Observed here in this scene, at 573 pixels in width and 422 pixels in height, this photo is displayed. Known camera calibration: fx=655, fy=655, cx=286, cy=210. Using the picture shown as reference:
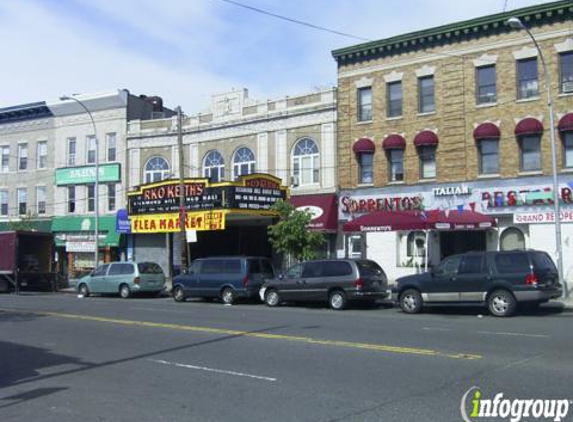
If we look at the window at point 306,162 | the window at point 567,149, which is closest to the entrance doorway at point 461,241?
the window at point 567,149

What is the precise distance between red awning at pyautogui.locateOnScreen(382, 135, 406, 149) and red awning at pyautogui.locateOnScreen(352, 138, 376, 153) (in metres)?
0.76

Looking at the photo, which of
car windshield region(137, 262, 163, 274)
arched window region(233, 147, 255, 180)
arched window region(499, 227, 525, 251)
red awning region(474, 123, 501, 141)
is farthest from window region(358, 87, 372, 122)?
car windshield region(137, 262, 163, 274)

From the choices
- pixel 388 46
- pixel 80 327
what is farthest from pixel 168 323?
pixel 388 46

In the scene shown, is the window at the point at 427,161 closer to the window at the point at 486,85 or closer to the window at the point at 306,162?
the window at the point at 486,85

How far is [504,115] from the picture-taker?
2680cm

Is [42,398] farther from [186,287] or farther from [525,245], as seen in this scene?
[525,245]

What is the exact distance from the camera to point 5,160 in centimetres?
4481

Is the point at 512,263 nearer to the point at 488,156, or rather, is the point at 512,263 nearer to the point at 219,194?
the point at 488,156

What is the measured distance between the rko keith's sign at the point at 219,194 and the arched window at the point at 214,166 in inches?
125

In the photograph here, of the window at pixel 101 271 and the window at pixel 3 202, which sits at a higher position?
the window at pixel 3 202

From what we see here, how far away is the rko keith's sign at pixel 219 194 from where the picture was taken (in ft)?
100

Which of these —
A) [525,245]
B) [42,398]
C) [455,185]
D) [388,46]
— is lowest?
[42,398]

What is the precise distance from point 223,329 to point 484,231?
52.9 feet

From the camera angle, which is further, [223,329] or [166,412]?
[223,329]
